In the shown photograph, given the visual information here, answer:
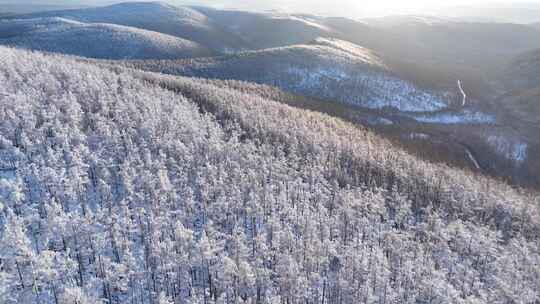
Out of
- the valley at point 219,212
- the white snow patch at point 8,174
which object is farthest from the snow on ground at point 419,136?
the white snow patch at point 8,174

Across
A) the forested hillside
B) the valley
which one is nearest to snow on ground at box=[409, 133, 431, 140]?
the valley

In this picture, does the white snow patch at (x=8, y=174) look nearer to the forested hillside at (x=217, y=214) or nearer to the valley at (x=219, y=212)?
the forested hillside at (x=217, y=214)

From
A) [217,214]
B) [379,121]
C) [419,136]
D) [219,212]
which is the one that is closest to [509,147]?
[419,136]

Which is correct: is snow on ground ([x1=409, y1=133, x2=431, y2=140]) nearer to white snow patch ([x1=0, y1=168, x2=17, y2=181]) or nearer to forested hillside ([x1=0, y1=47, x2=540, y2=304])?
forested hillside ([x1=0, y1=47, x2=540, y2=304])

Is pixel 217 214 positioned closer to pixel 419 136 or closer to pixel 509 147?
pixel 419 136

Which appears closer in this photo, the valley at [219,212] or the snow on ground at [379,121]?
the valley at [219,212]

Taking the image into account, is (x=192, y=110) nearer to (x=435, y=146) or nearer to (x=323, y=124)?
(x=323, y=124)
